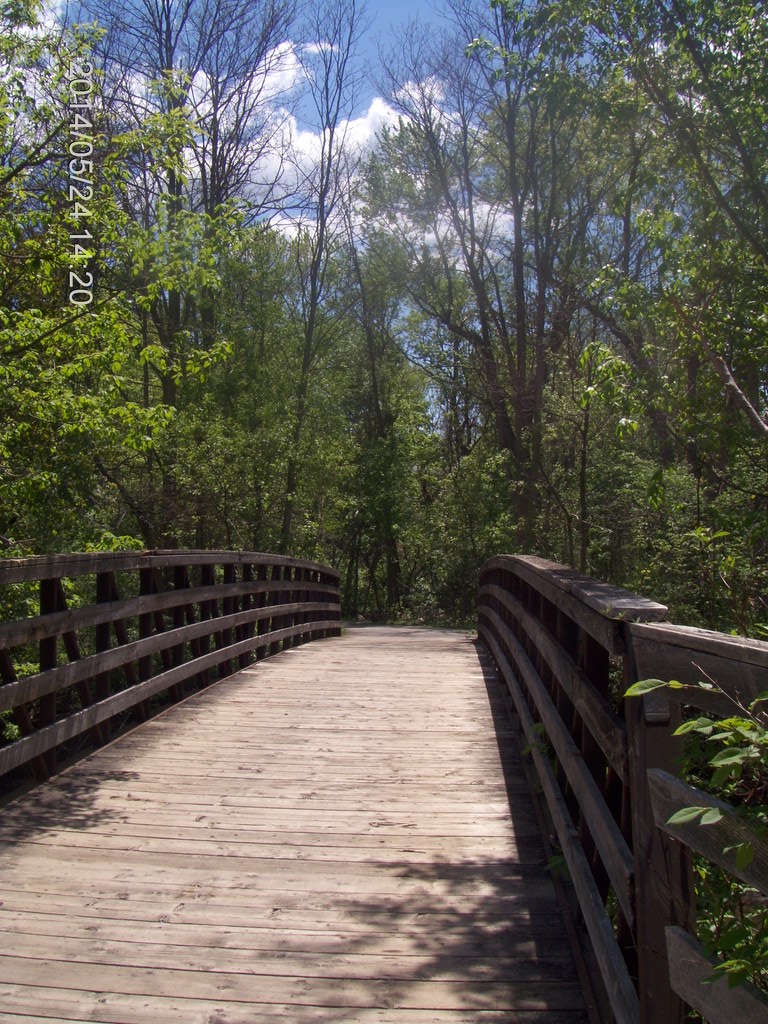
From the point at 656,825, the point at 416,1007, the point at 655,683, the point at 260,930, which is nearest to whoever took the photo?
the point at 655,683

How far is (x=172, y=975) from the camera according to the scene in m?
2.86

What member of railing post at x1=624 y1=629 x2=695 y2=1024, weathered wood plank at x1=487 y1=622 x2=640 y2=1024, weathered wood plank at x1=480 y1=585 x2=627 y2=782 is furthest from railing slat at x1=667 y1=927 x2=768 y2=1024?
weathered wood plank at x1=480 y1=585 x2=627 y2=782

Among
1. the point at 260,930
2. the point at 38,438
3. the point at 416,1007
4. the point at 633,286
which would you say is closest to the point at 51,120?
the point at 38,438

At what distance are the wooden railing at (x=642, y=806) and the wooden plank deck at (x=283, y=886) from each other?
0.39 meters

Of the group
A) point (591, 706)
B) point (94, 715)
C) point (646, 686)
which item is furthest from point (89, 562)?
point (646, 686)

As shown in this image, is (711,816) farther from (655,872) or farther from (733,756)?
(655,872)

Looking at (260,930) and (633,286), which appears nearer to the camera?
(260,930)

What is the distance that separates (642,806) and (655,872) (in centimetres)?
15

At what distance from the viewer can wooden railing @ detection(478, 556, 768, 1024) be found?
168 cm

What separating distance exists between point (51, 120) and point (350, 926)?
6.21 meters

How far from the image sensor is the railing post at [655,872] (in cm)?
198

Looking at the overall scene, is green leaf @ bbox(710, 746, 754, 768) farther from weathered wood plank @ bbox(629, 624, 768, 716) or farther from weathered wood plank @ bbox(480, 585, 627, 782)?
weathered wood plank @ bbox(480, 585, 627, 782)

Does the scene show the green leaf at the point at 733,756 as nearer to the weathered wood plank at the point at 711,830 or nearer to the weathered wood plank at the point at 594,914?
the weathered wood plank at the point at 711,830

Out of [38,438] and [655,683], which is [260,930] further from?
[38,438]
